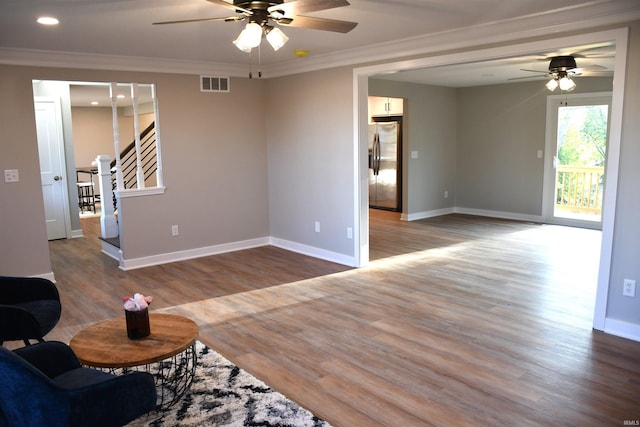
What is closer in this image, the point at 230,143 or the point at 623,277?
the point at 623,277

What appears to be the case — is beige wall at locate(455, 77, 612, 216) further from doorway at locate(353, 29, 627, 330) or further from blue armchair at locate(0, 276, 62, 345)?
blue armchair at locate(0, 276, 62, 345)

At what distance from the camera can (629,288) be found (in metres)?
3.57

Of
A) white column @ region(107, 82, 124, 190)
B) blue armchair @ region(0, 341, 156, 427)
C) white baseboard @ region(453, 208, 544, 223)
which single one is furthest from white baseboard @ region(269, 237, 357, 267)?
white baseboard @ region(453, 208, 544, 223)

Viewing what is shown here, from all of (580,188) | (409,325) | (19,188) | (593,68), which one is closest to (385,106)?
(580,188)

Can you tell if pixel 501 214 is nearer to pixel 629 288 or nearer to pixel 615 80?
pixel 629 288

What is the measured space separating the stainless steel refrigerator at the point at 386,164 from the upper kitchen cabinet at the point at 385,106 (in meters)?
0.13

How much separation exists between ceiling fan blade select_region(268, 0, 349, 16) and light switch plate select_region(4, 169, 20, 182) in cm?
357

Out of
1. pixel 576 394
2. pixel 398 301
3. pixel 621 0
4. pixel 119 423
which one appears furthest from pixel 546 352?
pixel 119 423

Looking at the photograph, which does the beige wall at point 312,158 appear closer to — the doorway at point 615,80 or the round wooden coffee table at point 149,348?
the doorway at point 615,80

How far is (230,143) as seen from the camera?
6.31 metres

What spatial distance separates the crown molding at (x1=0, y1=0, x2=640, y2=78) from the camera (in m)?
3.47

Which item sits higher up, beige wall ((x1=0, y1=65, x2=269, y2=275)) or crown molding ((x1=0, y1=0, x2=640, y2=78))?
crown molding ((x1=0, y1=0, x2=640, y2=78))

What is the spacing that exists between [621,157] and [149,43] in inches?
161

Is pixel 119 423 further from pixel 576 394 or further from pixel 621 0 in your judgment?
pixel 621 0
